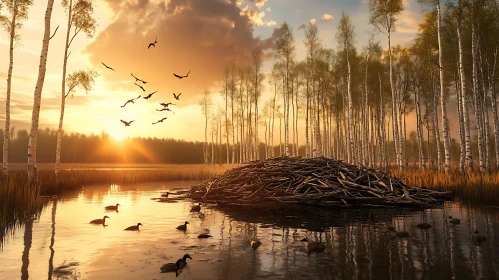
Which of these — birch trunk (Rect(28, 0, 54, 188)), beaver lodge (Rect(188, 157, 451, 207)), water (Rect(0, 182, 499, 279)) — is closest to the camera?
water (Rect(0, 182, 499, 279))

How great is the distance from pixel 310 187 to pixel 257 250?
6922 mm

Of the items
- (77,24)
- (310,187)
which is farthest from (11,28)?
(310,187)

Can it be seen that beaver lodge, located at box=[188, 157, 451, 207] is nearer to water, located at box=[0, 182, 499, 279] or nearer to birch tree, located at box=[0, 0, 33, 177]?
water, located at box=[0, 182, 499, 279]

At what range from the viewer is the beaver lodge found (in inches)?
459

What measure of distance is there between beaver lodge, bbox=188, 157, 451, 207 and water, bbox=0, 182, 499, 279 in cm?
200

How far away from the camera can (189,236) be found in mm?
6898

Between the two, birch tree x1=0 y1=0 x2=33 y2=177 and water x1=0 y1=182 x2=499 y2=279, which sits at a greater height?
birch tree x1=0 y1=0 x2=33 y2=177

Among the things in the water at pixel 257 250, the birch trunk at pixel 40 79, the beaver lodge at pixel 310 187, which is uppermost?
the birch trunk at pixel 40 79

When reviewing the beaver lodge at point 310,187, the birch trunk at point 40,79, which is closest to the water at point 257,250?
the beaver lodge at point 310,187

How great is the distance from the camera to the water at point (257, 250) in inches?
177

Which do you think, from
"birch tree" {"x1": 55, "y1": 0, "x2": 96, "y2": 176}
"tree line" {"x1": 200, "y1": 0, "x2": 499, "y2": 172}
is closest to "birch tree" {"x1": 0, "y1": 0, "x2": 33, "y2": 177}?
"birch tree" {"x1": 55, "y1": 0, "x2": 96, "y2": 176}

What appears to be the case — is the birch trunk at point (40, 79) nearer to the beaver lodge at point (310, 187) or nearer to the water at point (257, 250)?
the water at point (257, 250)

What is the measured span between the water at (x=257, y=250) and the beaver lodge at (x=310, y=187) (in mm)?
2001

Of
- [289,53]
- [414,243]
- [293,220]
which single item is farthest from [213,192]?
[289,53]
